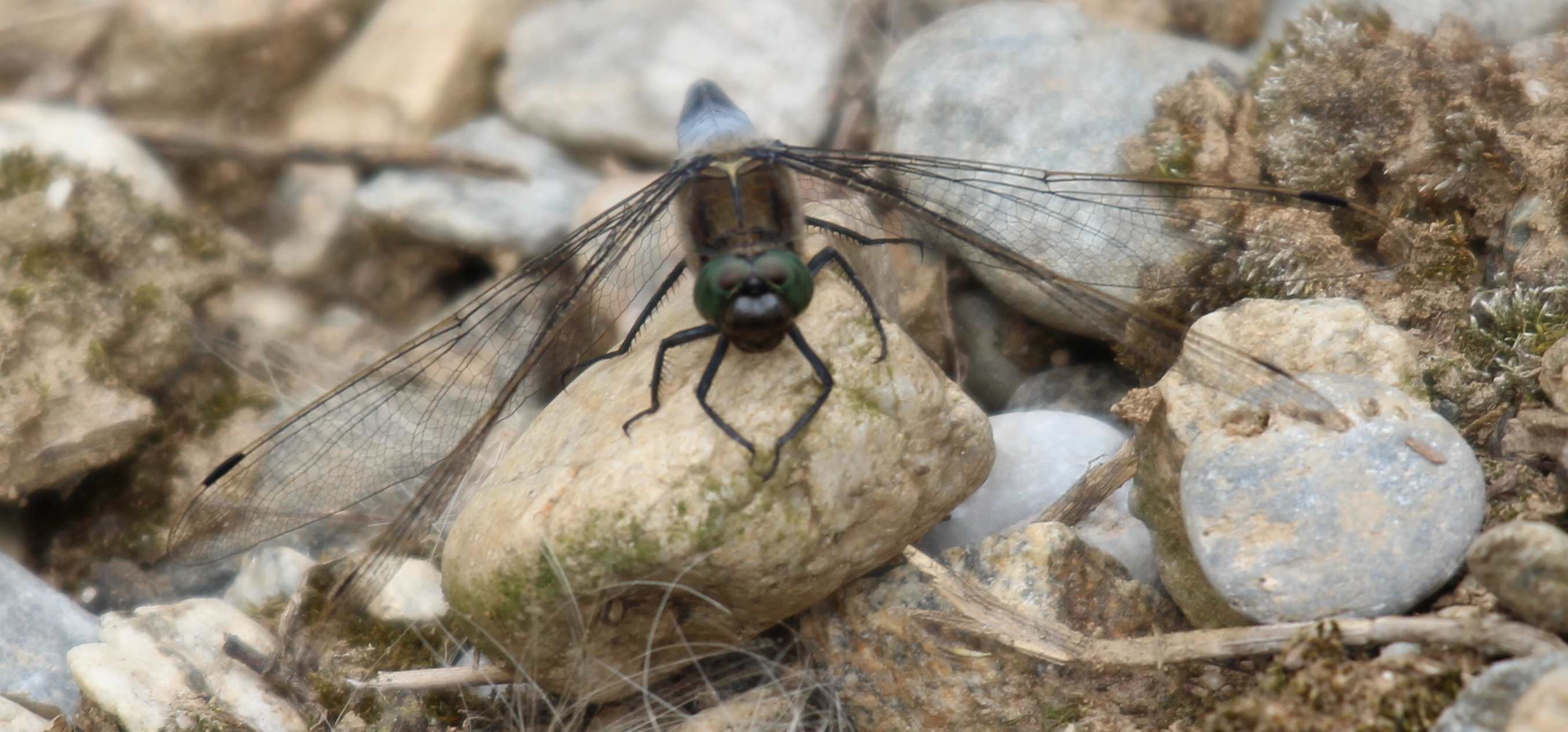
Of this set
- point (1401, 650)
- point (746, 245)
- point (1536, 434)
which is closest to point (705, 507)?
point (746, 245)

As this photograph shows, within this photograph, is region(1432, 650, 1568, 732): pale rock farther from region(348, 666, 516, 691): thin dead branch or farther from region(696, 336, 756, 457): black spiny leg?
region(348, 666, 516, 691): thin dead branch

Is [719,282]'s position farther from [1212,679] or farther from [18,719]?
[18,719]

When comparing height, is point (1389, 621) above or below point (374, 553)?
above

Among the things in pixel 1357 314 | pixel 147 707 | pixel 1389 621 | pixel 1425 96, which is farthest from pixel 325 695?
pixel 1425 96

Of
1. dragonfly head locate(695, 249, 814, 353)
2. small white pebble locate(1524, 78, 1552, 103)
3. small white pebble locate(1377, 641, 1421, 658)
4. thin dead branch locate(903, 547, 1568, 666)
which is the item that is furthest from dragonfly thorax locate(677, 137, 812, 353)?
small white pebble locate(1524, 78, 1552, 103)

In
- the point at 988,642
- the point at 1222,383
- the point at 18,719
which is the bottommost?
the point at 18,719

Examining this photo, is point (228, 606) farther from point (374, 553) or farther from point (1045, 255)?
point (1045, 255)

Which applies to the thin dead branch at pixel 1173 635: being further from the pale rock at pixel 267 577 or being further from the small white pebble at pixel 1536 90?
the pale rock at pixel 267 577
